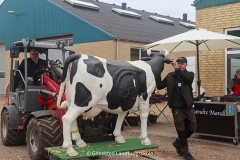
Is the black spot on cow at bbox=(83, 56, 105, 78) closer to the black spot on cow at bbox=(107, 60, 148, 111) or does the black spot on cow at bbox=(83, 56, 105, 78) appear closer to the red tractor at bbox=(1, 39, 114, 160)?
the black spot on cow at bbox=(107, 60, 148, 111)

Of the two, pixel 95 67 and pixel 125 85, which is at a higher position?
pixel 95 67

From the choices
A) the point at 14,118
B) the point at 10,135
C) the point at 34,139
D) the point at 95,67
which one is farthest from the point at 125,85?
the point at 10,135

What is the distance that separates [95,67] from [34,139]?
2.06 meters

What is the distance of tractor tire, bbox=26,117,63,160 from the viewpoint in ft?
19.6

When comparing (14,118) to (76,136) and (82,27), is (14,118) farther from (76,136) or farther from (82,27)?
(82,27)

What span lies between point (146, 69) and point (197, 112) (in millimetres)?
3310

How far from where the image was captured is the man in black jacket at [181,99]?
20.6 feet

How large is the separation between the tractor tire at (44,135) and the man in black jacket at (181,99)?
2.03 m

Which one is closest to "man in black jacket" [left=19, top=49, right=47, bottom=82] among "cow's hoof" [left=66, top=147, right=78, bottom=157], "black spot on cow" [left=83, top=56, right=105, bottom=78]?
"black spot on cow" [left=83, top=56, right=105, bottom=78]

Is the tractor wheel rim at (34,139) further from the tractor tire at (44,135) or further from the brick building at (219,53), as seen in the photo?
the brick building at (219,53)

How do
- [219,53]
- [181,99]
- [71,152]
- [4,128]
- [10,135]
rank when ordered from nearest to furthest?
[71,152]
[181,99]
[10,135]
[4,128]
[219,53]

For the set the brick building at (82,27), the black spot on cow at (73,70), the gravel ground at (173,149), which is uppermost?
the brick building at (82,27)

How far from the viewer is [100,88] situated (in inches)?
209

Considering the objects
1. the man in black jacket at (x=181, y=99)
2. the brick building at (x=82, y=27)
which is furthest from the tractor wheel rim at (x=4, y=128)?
the brick building at (x=82, y=27)
